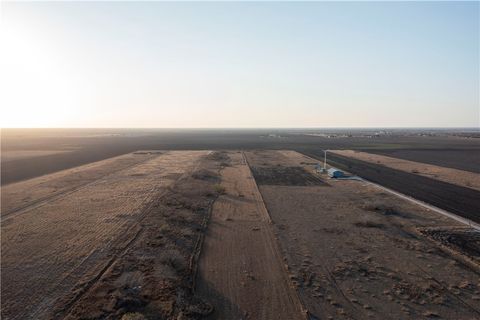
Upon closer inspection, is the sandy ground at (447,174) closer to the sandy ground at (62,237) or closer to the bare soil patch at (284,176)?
the bare soil patch at (284,176)

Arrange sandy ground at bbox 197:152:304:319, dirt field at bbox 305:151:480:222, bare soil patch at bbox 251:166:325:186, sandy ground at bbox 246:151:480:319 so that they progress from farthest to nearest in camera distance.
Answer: bare soil patch at bbox 251:166:325:186, dirt field at bbox 305:151:480:222, sandy ground at bbox 246:151:480:319, sandy ground at bbox 197:152:304:319

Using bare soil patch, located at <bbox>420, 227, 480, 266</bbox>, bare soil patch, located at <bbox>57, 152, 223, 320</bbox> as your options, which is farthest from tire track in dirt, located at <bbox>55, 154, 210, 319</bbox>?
bare soil patch, located at <bbox>420, 227, 480, 266</bbox>

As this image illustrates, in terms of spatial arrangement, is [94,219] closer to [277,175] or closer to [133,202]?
[133,202]

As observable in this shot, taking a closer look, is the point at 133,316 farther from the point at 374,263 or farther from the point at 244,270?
the point at 374,263

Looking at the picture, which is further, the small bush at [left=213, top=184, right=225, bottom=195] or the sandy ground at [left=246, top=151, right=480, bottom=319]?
the small bush at [left=213, top=184, right=225, bottom=195]

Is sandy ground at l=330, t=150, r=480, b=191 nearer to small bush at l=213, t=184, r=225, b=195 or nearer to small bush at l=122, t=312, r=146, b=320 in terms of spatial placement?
small bush at l=213, t=184, r=225, b=195

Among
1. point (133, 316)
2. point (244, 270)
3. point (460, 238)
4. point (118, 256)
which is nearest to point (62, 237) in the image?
point (118, 256)

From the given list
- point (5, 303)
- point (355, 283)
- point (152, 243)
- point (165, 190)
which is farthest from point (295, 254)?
point (165, 190)
